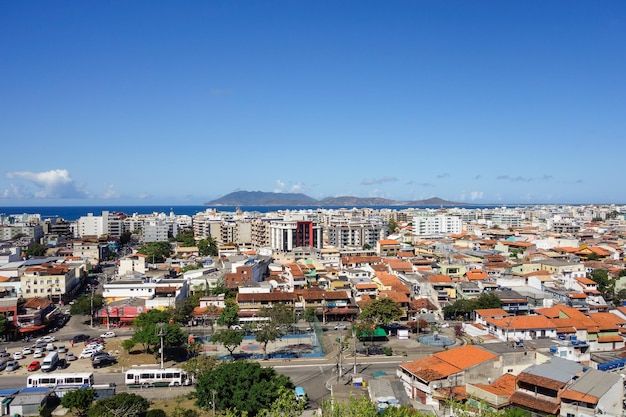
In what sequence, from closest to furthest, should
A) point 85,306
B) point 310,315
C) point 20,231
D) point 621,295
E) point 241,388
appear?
point 241,388 < point 310,315 < point 85,306 < point 621,295 < point 20,231

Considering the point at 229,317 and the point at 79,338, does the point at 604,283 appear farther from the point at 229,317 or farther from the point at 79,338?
the point at 79,338

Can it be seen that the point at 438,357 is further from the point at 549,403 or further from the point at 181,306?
the point at 181,306

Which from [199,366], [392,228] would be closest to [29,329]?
[199,366]

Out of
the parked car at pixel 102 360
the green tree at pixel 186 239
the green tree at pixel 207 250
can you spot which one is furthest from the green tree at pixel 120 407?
the green tree at pixel 186 239

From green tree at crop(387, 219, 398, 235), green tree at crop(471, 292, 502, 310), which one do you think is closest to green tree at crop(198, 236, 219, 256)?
green tree at crop(387, 219, 398, 235)

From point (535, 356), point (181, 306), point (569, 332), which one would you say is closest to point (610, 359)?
point (569, 332)

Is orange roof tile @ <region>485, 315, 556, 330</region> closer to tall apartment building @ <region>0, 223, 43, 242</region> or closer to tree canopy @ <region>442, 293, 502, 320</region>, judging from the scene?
tree canopy @ <region>442, 293, 502, 320</region>

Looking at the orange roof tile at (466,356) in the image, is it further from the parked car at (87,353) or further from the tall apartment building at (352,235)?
the tall apartment building at (352,235)
